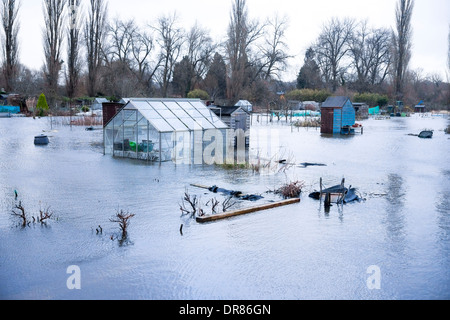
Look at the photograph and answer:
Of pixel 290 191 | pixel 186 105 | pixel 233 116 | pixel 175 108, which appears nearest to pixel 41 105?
pixel 233 116

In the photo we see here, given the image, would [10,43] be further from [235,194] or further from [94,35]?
[235,194]

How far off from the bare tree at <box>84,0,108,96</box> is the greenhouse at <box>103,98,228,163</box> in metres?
33.8

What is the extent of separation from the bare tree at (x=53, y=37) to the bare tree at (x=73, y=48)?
89 centimetres

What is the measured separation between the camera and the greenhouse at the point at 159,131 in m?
17.6

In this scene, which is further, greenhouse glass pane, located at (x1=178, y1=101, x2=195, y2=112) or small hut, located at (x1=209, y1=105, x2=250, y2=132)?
small hut, located at (x1=209, y1=105, x2=250, y2=132)

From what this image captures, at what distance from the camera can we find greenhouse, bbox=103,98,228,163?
17625 millimetres

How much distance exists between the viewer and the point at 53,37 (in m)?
48.1

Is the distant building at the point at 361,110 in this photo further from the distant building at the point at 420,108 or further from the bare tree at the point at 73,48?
the bare tree at the point at 73,48

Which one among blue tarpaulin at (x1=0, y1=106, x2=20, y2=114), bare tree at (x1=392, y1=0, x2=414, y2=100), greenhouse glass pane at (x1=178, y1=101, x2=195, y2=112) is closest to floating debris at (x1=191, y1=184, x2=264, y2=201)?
greenhouse glass pane at (x1=178, y1=101, x2=195, y2=112)

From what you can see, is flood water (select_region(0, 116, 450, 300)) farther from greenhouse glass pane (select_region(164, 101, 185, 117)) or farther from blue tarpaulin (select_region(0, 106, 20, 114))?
blue tarpaulin (select_region(0, 106, 20, 114))

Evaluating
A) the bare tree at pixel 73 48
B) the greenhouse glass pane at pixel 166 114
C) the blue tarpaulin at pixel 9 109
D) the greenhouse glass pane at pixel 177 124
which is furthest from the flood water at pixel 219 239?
the bare tree at pixel 73 48

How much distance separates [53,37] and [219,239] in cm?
4489

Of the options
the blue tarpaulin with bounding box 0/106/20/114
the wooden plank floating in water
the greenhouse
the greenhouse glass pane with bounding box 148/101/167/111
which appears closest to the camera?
the wooden plank floating in water
